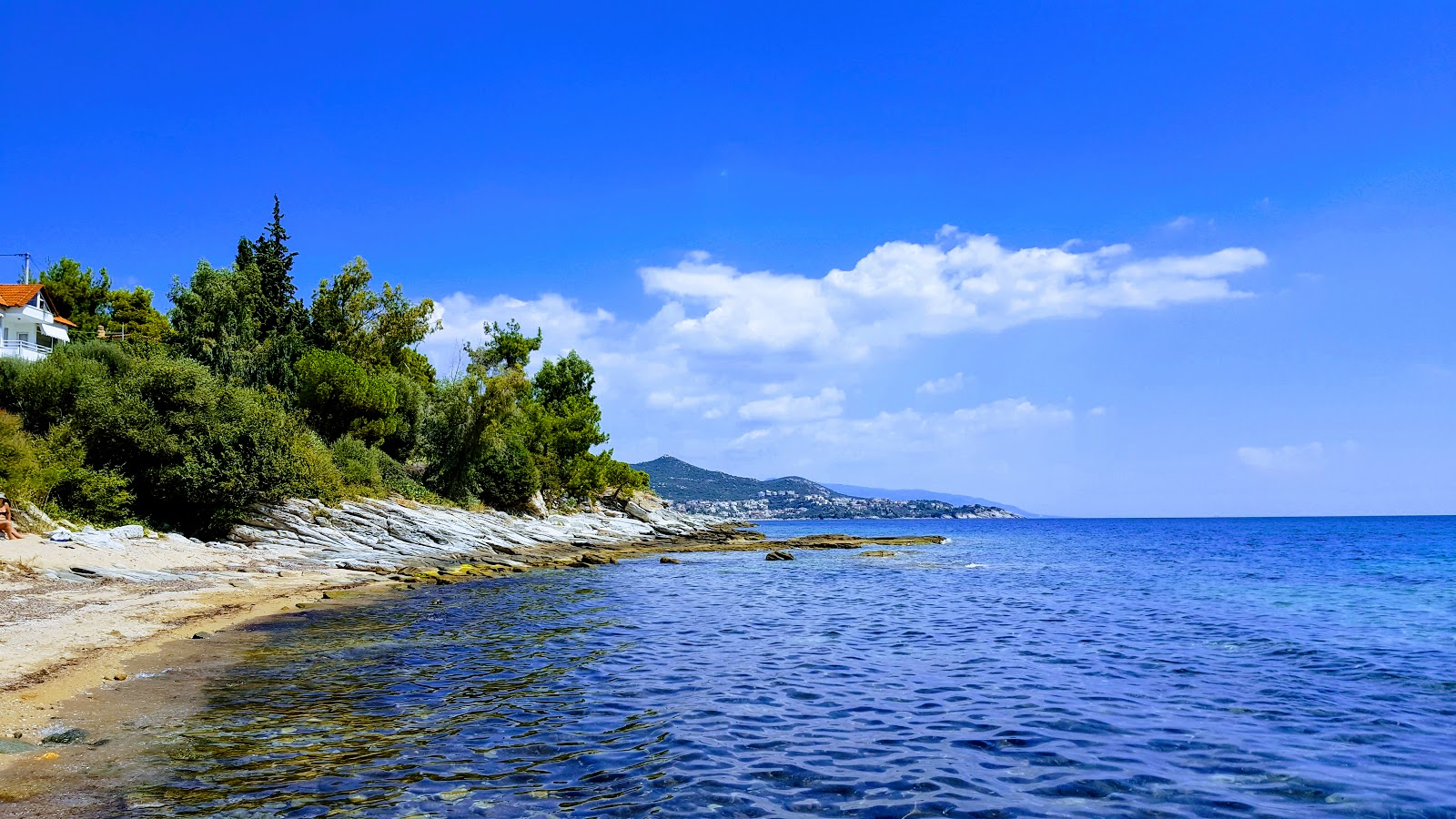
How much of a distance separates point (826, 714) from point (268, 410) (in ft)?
112

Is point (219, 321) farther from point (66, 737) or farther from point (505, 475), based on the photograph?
point (66, 737)

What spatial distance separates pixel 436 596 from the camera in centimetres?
2627

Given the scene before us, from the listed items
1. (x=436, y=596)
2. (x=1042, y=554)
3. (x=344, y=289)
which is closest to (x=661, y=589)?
(x=436, y=596)

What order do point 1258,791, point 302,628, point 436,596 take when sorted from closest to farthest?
1. point 1258,791
2. point 302,628
3. point 436,596

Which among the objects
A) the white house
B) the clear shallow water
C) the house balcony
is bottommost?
the clear shallow water

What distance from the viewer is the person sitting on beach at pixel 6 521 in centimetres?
2302

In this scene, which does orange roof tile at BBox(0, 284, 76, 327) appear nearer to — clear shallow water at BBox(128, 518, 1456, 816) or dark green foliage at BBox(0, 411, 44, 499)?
dark green foliage at BBox(0, 411, 44, 499)

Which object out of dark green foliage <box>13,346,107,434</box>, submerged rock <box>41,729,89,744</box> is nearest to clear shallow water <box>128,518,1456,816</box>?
submerged rock <box>41,729,89,744</box>

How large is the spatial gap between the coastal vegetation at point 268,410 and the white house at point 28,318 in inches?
102

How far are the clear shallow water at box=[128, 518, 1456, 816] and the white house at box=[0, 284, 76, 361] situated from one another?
49.2 m

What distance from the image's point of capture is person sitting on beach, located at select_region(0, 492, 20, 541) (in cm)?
2302

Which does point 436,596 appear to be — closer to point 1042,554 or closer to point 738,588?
point 738,588

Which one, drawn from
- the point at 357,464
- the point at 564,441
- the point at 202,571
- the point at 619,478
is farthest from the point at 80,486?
the point at 619,478

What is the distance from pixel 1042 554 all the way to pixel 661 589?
3853 cm
